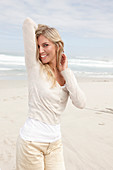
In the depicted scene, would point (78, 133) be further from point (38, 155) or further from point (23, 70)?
point (23, 70)

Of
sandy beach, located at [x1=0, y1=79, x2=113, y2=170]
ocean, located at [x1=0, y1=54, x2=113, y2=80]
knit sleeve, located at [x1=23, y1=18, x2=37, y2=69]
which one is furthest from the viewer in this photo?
ocean, located at [x1=0, y1=54, x2=113, y2=80]

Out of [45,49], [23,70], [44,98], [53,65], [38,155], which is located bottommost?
[23,70]

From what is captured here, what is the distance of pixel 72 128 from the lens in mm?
4930

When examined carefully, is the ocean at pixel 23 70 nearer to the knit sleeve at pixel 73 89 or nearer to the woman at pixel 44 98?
the woman at pixel 44 98

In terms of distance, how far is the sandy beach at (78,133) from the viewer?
3.60 m

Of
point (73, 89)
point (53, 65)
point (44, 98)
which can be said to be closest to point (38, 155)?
point (44, 98)

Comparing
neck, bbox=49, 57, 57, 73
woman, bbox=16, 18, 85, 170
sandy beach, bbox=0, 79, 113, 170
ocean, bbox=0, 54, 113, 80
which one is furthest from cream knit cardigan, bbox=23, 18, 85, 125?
ocean, bbox=0, 54, 113, 80

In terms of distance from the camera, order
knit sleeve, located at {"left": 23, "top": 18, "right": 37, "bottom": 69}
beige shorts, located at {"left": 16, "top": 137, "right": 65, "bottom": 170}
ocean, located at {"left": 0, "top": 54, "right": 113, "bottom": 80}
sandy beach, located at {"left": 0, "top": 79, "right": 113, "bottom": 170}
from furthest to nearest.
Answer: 1. ocean, located at {"left": 0, "top": 54, "right": 113, "bottom": 80}
2. sandy beach, located at {"left": 0, "top": 79, "right": 113, "bottom": 170}
3. knit sleeve, located at {"left": 23, "top": 18, "right": 37, "bottom": 69}
4. beige shorts, located at {"left": 16, "top": 137, "right": 65, "bottom": 170}

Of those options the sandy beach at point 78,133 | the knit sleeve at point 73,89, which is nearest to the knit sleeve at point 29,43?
the knit sleeve at point 73,89

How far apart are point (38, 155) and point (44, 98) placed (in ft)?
1.47

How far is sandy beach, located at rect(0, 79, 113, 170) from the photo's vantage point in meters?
3.60

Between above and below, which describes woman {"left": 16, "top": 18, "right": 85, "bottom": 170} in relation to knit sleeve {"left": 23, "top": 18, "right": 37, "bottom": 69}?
below

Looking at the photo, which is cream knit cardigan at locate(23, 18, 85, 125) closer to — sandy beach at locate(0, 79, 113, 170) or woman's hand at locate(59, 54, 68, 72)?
woman's hand at locate(59, 54, 68, 72)

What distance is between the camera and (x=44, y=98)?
1.85 metres
